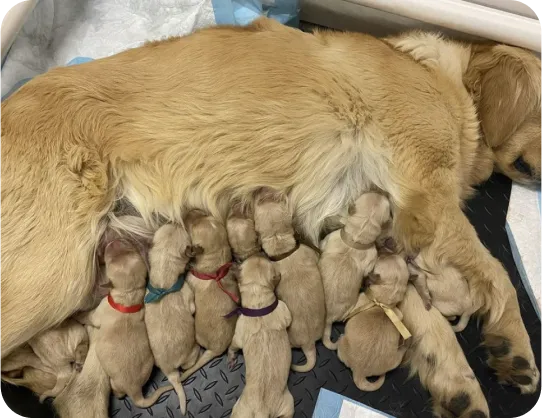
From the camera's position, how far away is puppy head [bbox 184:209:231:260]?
1879 mm

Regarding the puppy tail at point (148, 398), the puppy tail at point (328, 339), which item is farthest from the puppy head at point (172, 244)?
the puppy tail at point (328, 339)

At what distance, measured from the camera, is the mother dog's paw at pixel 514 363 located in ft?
6.49

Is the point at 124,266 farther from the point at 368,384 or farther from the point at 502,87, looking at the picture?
the point at 502,87

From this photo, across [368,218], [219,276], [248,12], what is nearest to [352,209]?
[368,218]

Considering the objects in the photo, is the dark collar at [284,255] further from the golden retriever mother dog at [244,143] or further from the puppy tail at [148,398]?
the puppy tail at [148,398]

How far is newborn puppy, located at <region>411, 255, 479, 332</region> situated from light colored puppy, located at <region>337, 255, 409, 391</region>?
0.08 metres

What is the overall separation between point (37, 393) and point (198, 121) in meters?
1.17

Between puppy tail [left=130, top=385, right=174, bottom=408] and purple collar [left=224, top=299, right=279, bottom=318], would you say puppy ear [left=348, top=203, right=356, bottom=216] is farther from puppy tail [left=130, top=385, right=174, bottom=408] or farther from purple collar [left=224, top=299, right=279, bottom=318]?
puppy tail [left=130, top=385, right=174, bottom=408]

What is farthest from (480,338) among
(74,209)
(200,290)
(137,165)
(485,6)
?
(74,209)

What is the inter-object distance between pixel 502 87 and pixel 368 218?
0.75 m

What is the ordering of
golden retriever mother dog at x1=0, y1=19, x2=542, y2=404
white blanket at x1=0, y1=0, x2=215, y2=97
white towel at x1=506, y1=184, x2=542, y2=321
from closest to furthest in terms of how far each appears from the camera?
1. golden retriever mother dog at x1=0, y1=19, x2=542, y2=404
2. white towel at x1=506, y1=184, x2=542, y2=321
3. white blanket at x1=0, y1=0, x2=215, y2=97

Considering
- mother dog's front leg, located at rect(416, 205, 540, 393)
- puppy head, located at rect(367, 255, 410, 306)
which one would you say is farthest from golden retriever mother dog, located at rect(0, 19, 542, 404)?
puppy head, located at rect(367, 255, 410, 306)

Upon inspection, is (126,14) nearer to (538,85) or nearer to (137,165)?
(137,165)

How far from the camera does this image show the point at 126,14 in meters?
2.75
